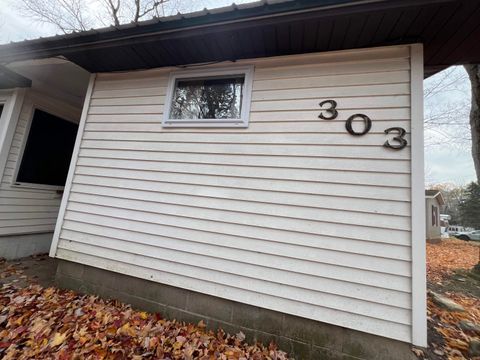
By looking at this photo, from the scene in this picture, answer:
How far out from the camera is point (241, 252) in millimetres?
2627

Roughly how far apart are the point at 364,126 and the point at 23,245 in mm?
6104

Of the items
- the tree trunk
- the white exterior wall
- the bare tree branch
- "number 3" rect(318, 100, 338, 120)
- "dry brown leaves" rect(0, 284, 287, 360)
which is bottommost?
"dry brown leaves" rect(0, 284, 287, 360)

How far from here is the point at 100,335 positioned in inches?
94.3

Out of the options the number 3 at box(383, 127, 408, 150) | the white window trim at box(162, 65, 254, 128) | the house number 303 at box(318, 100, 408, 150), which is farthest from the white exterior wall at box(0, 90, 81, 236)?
the number 3 at box(383, 127, 408, 150)

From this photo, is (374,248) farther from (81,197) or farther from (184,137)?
(81,197)

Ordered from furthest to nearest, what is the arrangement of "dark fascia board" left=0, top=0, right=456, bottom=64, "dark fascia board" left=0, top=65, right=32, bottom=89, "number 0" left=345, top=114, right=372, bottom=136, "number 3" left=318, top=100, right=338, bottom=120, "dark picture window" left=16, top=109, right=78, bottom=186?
"dark picture window" left=16, top=109, right=78, bottom=186, "dark fascia board" left=0, top=65, right=32, bottom=89, "number 3" left=318, top=100, right=338, bottom=120, "number 0" left=345, top=114, right=372, bottom=136, "dark fascia board" left=0, top=0, right=456, bottom=64

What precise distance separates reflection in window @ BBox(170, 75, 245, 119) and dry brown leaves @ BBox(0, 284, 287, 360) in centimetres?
251

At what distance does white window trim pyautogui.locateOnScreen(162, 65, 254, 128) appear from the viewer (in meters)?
2.87

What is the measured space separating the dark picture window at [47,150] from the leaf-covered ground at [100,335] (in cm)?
249

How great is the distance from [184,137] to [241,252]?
5.23ft

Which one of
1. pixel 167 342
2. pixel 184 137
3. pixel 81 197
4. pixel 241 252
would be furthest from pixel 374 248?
pixel 81 197

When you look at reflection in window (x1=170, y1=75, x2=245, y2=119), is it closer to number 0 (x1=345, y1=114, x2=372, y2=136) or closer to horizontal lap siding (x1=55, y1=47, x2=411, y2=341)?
horizontal lap siding (x1=55, y1=47, x2=411, y2=341)

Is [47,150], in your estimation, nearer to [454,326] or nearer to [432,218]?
[454,326]

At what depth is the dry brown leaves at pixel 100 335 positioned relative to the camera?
2207 millimetres
